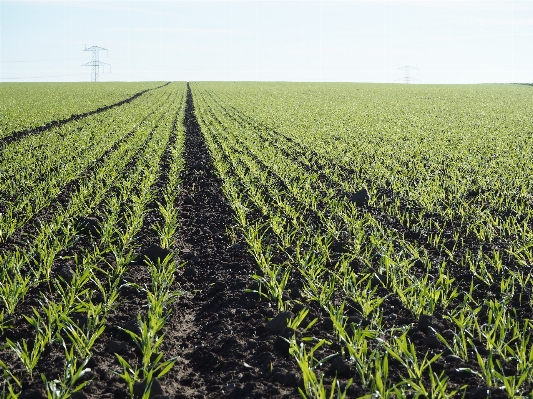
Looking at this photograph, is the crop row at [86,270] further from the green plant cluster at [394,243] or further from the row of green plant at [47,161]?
the green plant cluster at [394,243]

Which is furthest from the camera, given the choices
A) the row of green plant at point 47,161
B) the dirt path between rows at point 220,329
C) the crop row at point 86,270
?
the row of green plant at point 47,161

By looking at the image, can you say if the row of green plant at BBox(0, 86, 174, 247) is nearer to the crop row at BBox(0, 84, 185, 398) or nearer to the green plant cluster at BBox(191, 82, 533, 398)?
the crop row at BBox(0, 84, 185, 398)

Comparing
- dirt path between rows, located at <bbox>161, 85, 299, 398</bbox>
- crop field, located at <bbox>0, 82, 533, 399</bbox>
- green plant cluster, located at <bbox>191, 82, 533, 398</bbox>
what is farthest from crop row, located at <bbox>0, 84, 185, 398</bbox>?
green plant cluster, located at <bbox>191, 82, 533, 398</bbox>

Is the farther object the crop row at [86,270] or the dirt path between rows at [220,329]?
the crop row at [86,270]

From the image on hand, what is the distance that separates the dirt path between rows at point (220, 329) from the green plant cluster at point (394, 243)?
0.62 feet

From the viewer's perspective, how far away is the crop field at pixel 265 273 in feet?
12.3

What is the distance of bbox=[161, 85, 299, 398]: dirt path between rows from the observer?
147 inches

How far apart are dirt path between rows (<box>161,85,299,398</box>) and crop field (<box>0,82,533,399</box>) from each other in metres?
0.02

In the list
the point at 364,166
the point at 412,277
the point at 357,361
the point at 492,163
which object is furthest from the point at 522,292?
the point at 492,163

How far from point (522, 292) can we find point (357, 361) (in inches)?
88.4

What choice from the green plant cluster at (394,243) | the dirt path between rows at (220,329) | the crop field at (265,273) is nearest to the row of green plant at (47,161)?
the crop field at (265,273)

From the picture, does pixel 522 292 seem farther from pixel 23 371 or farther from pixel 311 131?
pixel 311 131

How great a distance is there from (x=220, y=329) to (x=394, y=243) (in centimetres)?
303

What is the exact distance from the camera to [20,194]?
361 inches
